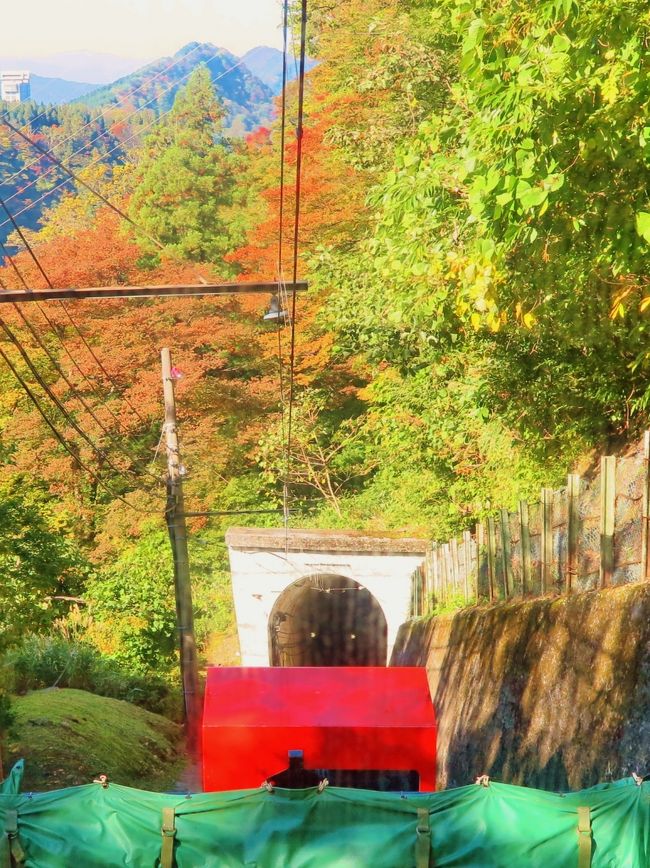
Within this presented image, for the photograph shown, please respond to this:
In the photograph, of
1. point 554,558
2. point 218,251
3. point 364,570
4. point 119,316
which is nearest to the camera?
point 554,558

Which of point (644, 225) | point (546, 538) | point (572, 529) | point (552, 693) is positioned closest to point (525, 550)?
point (546, 538)

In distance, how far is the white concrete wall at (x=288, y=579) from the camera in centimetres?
2948

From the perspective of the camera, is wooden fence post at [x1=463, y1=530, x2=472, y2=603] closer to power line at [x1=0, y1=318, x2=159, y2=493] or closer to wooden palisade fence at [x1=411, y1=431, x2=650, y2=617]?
wooden palisade fence at [x1=411, y1=431, x2=650, y2=617]

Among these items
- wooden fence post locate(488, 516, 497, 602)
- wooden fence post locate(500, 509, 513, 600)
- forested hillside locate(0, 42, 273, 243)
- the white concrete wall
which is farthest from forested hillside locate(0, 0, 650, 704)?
wooden fence post locate(500, 509, 513, 600)

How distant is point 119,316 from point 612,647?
2918 cm

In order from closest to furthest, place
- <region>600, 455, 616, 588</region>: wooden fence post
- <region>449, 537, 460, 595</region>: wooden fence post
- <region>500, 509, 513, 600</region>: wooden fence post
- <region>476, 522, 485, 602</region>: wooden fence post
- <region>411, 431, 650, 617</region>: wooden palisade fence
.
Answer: <region>411, 431, 650, 617</region>: wooden palisade fence → <region>600, 455, 616, 588</region>: wooden fence post → <region>500, 509, 513, 600</region>: wooden fence post → <region>476, 522, 485, 602</region>: wooden fence post → <region>449, 537, 460, 595</region>: wooden fence post

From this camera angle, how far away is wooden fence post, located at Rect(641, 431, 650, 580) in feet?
31.7

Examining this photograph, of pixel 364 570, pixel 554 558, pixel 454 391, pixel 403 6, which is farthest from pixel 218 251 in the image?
pixel 554 558

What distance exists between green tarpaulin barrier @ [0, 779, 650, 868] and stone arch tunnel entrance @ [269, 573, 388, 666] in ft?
93.9

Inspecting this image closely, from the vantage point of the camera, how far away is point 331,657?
1564 inches

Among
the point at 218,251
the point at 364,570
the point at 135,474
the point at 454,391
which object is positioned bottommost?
the point at 364,570

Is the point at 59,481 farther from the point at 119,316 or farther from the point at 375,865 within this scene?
the point at 375,865

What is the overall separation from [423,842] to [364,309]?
521 inches

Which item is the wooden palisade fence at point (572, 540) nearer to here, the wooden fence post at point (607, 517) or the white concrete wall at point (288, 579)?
the wooden fence post at point (607, 517)
